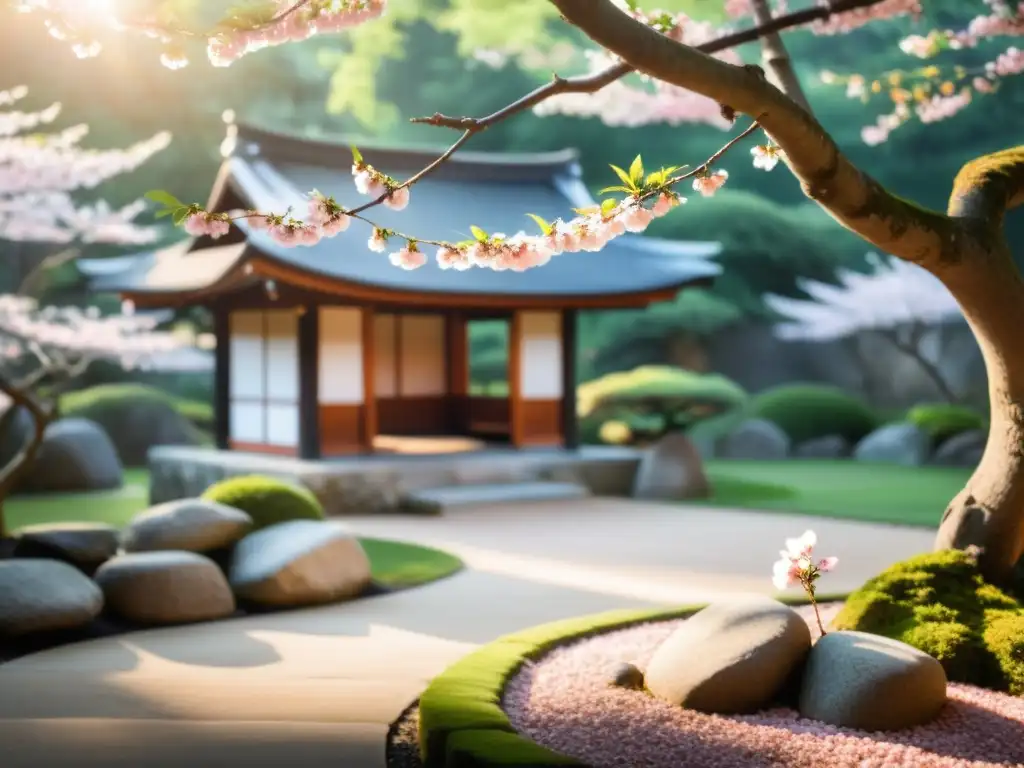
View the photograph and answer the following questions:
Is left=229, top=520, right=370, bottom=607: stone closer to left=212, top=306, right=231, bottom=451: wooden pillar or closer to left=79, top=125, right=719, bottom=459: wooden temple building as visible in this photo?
left=79, top=125, right=719, bottom=459: wooden temple building

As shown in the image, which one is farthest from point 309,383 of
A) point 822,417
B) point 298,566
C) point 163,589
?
point 822,417

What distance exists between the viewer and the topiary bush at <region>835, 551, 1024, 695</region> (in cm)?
523

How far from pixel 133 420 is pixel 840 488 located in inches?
476

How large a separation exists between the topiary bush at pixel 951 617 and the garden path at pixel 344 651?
7.22ft

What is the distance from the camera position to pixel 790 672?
16.2ft

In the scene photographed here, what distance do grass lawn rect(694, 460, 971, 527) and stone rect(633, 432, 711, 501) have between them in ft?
0.99

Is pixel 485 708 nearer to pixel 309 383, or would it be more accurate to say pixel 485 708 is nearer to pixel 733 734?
pixel 733 734

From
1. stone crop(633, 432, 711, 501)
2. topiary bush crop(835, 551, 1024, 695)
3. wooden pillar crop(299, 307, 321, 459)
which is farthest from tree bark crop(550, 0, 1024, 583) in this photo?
wooden pillar crop(299, 307, 321, 459)

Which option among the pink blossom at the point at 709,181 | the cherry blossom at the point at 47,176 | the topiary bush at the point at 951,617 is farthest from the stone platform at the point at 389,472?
the pink blossom at the point at 709,181

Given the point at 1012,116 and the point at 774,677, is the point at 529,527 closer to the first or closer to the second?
the point at 774,677

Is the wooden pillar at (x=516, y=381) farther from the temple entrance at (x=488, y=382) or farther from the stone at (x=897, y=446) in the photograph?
the stone at (x=897, y=446)

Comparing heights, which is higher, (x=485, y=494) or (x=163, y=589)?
(x=163, y=589)

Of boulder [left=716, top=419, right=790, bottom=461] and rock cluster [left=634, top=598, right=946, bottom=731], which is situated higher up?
rock cluster [left=634, top=598, right=946, bottom=731]

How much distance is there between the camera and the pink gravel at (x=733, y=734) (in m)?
4.24
